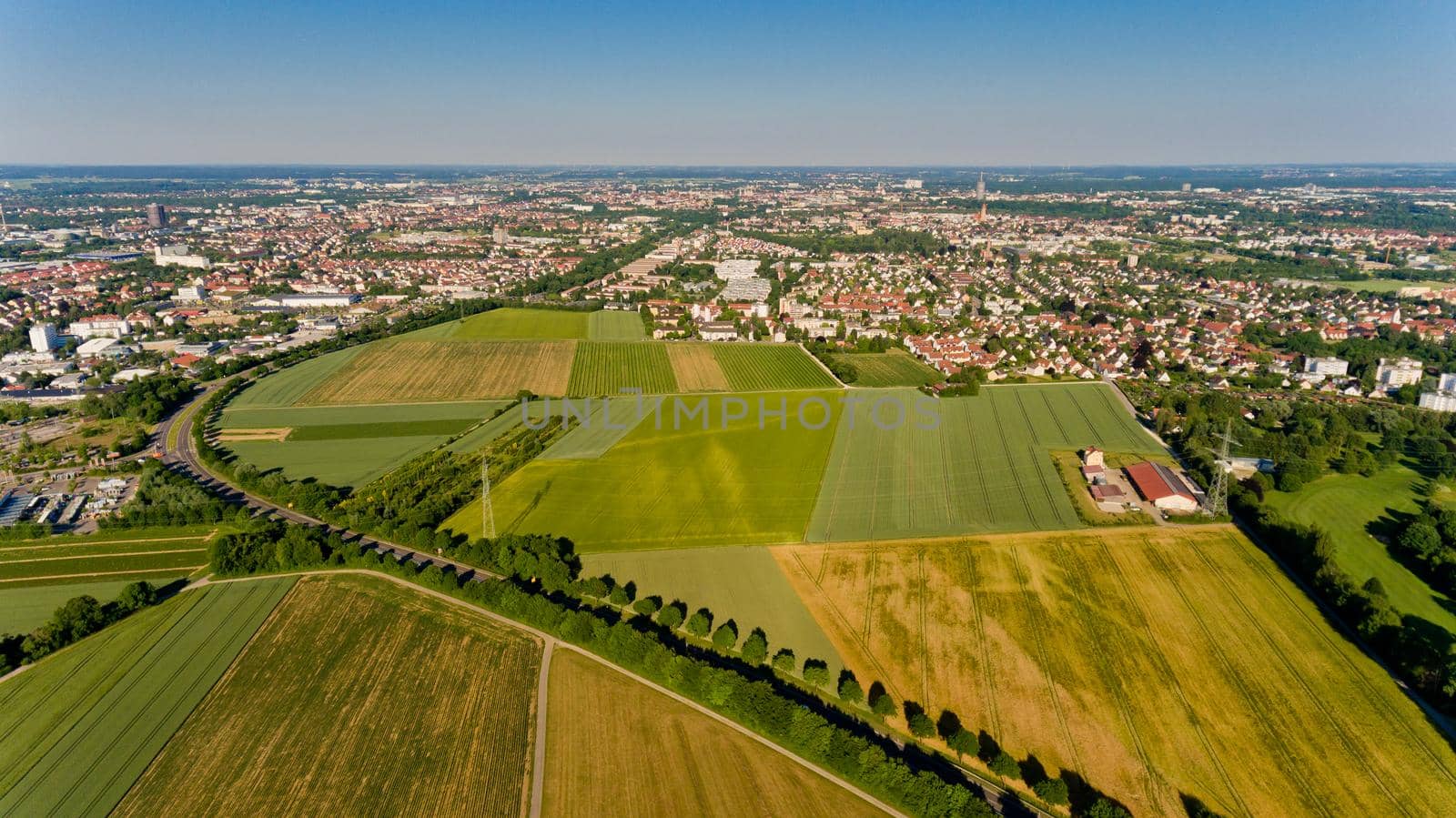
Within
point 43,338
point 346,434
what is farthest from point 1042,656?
point 43,338

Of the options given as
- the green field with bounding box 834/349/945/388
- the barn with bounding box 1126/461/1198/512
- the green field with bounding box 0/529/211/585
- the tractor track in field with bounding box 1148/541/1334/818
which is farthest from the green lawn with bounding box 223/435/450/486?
the barn with bounding box 1126/461/1198/512

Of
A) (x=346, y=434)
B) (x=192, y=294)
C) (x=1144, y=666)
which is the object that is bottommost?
(x=1144, y=666)

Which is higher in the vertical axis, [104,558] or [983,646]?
[983,646]

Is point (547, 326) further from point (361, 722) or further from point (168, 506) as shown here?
point (361, 722)

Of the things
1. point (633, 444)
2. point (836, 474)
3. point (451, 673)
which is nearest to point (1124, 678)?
point (836, 474)

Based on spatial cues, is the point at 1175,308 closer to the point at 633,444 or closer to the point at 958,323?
the point at 958,323

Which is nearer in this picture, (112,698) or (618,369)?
(112,698)

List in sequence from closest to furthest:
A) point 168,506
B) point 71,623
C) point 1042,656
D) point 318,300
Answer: point 1042,656, point 71,623, point 168,506, point 318,300

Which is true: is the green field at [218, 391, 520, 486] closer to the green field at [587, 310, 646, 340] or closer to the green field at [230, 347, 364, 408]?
the green field at [230, 347, 364, 408]
